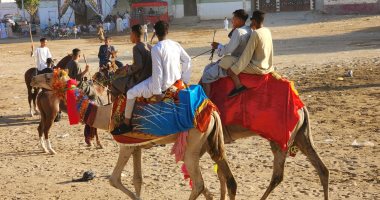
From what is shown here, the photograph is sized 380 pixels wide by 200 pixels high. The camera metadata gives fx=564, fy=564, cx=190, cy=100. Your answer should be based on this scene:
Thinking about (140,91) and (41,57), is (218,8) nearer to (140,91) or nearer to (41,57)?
(41,57)

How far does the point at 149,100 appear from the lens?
6.48m

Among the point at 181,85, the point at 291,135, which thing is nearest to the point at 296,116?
the point at 291,135

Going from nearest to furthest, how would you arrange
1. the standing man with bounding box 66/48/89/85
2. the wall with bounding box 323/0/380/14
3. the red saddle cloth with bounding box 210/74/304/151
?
the red saddle cloth with bounding box 210/74/304/151 < the standing man with bounding box 66/48/89/85 < the wall with bounding box 323/0/380/14

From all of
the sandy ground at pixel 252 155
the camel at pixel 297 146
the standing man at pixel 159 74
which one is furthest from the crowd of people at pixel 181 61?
the sandy ground at pixel 252 155

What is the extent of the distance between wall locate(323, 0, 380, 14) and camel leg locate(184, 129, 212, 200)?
3934 cm

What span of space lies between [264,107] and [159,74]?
1.48 meters

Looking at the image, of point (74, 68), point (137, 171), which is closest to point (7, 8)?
point (74, 68)

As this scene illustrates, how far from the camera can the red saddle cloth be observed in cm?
692

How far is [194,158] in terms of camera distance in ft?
21.4

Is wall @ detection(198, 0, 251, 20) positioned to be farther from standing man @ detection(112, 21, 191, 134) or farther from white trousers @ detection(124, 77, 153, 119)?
white trousers @ detection(124, 77, 153, 119)

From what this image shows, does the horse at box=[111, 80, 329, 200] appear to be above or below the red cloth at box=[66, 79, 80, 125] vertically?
below

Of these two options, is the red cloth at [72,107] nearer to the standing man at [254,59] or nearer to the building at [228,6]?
the standing man at [254,59]

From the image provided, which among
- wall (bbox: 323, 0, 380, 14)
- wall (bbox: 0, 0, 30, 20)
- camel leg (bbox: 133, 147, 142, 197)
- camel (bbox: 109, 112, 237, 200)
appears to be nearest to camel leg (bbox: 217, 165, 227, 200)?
camel (bbox: 109, 112, 237, 200)

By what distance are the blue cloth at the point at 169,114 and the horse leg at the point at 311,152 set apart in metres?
1.48
